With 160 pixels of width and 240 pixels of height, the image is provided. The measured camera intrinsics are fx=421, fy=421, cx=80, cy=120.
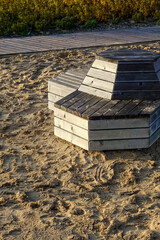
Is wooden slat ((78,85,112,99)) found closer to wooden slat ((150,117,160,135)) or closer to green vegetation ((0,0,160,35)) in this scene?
wooden slat ((150,117,160,135))

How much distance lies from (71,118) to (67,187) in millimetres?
927

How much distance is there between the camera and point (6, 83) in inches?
279

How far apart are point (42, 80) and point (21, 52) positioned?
168 centimetres

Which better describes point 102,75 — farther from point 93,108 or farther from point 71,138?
point 71,138

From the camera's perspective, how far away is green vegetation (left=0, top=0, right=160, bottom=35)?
10688 mm

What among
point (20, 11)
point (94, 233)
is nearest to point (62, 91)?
point (94, 233)

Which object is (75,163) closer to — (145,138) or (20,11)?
(145,138)

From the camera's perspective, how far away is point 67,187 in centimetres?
416

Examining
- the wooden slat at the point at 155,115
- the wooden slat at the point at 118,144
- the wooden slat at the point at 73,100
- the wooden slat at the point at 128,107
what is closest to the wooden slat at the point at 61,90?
the wooden slat at the point at 73,100

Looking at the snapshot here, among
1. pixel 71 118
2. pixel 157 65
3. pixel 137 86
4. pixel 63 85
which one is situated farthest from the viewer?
pixel 63 85

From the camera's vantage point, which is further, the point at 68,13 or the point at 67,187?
the point at 68,13

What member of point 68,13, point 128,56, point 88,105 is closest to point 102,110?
point 88,105

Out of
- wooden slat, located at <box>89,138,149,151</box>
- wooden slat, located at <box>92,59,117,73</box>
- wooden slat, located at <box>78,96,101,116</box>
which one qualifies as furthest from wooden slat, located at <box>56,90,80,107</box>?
wooden slat, located at <box>89,138,149,151</box>

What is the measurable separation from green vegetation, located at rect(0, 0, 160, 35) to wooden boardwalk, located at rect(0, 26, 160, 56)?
828 millimetres
